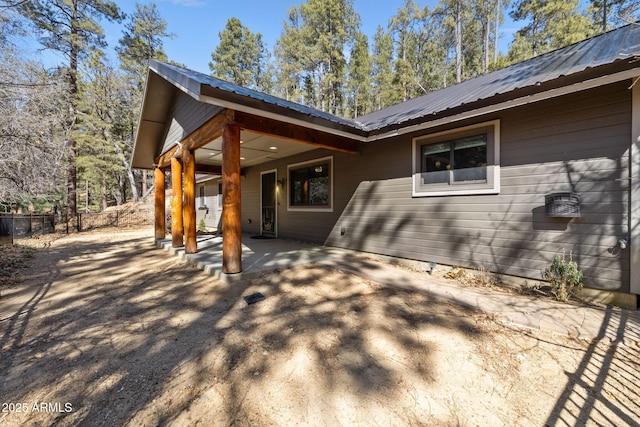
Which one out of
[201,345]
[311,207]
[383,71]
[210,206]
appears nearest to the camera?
[201,345]

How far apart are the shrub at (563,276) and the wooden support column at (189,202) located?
5.97 m

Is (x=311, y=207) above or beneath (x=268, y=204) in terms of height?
beneath

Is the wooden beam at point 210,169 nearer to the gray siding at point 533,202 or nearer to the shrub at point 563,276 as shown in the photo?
the gray siding at point 533,202

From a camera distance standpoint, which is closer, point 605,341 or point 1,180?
point 605,341

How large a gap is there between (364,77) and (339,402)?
770 inches

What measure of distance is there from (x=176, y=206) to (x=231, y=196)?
3261 millimetres

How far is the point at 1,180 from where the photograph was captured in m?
5.05

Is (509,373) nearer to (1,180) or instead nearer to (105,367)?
(105,367)

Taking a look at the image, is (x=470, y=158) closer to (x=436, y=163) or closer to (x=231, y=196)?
(x=436, y=163)

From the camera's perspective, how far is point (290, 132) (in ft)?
14.4

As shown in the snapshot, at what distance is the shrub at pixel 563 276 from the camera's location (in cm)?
297

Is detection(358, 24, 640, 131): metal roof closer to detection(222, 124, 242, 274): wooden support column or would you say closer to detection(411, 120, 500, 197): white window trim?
detection(411, 120, 500, 197): white window trim

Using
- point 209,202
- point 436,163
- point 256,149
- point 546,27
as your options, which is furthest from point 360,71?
point 436,163

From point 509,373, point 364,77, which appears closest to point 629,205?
point 509,373
